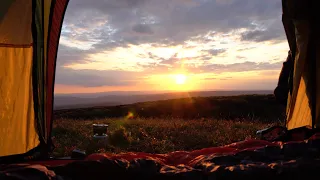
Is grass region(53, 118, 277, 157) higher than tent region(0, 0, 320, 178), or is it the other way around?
tent region(0, 0, 320, 178)

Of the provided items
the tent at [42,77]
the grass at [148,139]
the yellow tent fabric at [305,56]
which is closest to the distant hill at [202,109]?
the grass at [148,139]

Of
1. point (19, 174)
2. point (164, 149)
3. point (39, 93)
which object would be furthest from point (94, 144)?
point (19, 174)

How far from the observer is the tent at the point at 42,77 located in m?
4.37

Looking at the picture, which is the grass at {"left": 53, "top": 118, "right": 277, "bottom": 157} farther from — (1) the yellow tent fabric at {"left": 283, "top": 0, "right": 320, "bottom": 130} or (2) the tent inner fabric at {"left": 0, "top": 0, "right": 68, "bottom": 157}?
(1) the yellow tent fabric at {"left": 283, "top": 0, "right": 320, "bottom": 130}

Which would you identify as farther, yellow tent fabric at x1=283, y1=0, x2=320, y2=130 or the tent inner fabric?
yellow tent fabric at x1=283, y1=0, x2=320, y2=130

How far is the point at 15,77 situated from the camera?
4676mm

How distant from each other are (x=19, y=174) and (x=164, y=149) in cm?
524

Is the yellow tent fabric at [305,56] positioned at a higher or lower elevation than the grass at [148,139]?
higher

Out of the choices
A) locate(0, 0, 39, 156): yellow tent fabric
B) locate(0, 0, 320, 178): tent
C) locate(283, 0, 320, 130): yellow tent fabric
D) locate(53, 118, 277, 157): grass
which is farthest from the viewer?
locate(53, 118, 277, 157): grass

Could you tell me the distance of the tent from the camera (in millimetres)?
4367


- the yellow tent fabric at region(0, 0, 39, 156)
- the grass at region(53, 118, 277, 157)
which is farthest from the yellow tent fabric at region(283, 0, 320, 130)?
the yellow tent fabric at region(0, 0, 39, 156)

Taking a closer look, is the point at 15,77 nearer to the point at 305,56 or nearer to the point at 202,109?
the point at 305,56

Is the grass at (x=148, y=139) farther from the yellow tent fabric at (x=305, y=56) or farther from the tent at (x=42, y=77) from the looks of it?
the yellow tent fabric at (x=305, y=56)

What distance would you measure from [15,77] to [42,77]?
0.43 meters
